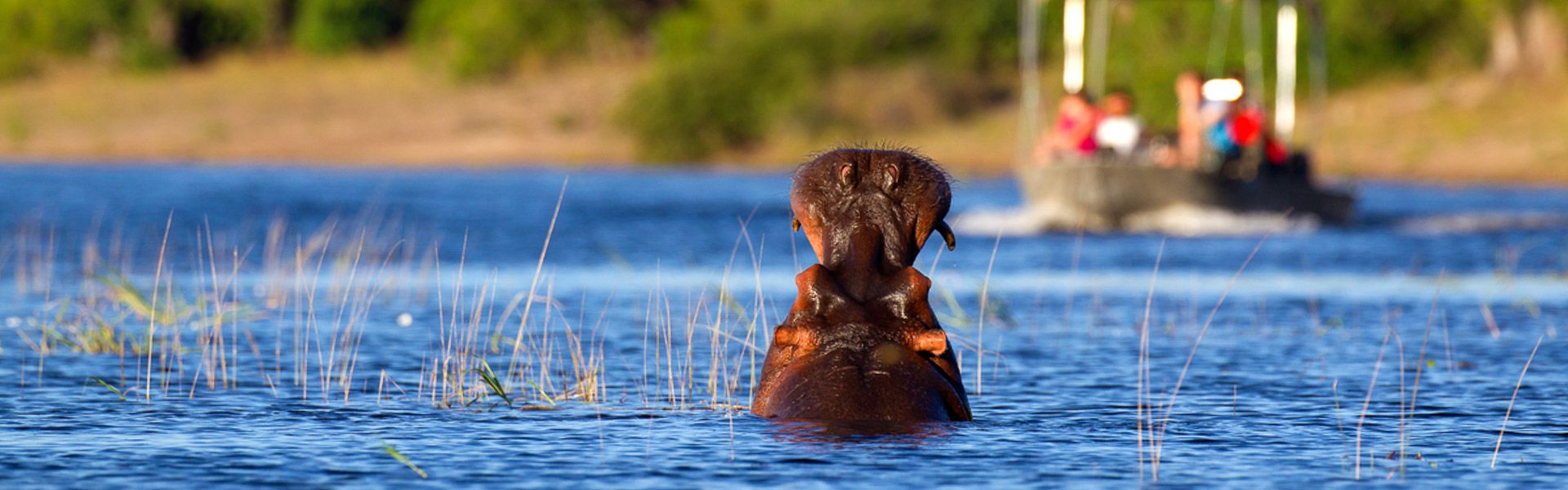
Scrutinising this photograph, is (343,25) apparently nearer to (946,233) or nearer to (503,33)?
(503,33)

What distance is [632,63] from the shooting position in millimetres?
68938

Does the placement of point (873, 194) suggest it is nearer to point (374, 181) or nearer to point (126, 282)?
point (126, 282)

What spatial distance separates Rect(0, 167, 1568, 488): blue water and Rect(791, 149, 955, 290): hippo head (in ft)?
2.38

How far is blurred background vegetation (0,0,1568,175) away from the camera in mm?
52875

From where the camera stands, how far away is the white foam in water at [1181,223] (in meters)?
29.9

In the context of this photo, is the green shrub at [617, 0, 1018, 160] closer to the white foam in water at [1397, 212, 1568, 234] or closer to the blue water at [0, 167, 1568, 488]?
the white foam in water at [1397, 212, 1568, 234]

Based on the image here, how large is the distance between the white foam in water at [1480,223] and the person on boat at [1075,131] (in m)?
3.96

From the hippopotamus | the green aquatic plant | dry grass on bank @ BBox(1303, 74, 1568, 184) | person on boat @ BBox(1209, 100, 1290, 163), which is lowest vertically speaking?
the green aquatic plant

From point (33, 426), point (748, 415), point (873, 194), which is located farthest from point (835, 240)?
point (33, 426)

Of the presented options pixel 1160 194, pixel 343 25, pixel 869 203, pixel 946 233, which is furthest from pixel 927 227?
pixel 343 25

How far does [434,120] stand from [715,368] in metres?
54.4

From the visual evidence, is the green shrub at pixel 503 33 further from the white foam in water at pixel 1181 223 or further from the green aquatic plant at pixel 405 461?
the green aquatic plant at pixel 405 461

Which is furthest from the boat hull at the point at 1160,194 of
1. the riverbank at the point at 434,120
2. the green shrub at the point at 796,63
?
the green shrub at the point at 796,63

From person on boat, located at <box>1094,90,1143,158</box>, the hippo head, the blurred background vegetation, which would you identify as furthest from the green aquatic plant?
the blurred background vegetation
